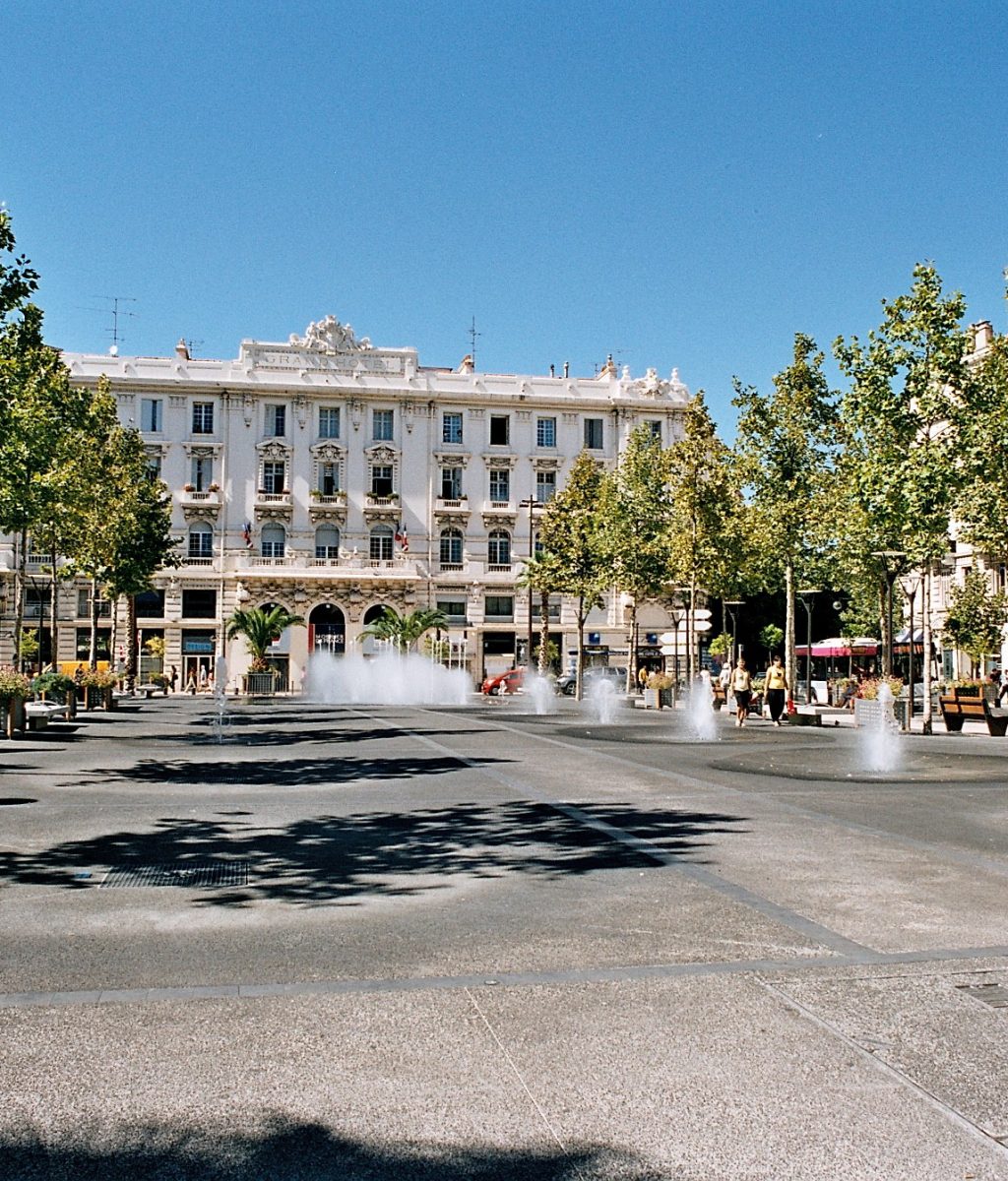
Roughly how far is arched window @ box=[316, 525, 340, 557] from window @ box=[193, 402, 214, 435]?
26.9 feet

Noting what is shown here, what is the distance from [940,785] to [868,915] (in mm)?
7484

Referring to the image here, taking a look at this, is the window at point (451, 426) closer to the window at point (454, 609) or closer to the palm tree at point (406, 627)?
the window at point (454, 609)

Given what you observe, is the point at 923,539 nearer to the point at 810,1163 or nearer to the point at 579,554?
the point at 579,554

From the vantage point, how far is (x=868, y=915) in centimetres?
645

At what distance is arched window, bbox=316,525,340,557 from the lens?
6681 cm

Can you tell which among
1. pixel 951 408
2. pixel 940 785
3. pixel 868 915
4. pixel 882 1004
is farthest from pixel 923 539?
pixel 882 1004

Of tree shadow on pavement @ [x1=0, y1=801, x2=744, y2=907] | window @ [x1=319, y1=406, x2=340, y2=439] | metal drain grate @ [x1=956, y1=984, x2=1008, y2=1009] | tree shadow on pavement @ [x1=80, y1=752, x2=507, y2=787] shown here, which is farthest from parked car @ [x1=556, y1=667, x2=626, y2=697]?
metal drain grate @ [x1=956, y1=984, x2=1008, y2=1009]

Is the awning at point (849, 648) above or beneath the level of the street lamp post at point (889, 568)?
beneath

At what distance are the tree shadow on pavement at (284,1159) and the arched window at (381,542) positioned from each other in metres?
64.2

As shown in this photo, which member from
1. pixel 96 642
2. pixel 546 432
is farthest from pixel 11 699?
pixel 546 432

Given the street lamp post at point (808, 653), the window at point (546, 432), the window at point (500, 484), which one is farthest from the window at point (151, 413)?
the street lamp post at point (808, 653)

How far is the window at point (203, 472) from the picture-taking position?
6575cm

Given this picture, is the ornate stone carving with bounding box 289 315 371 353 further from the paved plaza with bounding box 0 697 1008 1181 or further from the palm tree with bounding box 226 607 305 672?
the paved plaza with bounding box 0 697 1008 1181

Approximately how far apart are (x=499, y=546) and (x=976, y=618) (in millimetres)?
30648
